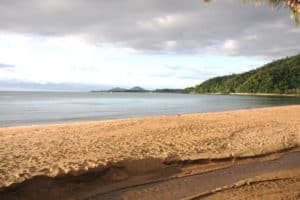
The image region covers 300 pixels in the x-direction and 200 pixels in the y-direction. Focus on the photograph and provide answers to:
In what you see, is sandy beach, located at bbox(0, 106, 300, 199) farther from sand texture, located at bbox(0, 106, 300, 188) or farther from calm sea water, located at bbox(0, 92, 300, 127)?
calm sea water, located at bbox(0, 92, 300, 127)

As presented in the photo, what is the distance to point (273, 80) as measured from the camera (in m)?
128

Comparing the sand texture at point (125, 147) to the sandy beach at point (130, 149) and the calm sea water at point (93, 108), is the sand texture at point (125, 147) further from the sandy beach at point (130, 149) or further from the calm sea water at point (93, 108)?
the calm sea water at point (93, 108)

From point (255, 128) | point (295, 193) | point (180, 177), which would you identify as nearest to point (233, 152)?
point (180, 177)

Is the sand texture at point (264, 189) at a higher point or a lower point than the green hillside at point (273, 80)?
lower

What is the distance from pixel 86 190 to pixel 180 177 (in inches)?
92.4

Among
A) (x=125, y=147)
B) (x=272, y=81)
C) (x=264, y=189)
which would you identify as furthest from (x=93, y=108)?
(x=272, y=81)

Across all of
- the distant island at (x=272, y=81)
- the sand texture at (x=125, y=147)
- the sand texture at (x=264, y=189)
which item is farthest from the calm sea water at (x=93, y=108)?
the distant island at (x=272, y=81)

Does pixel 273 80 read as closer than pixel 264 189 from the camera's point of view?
No

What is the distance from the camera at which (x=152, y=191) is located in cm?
702

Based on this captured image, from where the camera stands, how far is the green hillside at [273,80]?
12156cm

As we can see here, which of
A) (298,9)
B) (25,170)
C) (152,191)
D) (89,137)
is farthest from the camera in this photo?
(89,137)

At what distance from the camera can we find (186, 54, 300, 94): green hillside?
4786 inches

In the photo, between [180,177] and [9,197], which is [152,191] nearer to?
[180,177]

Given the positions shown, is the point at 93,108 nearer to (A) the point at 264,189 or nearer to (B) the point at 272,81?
(A) the point at 264,189
